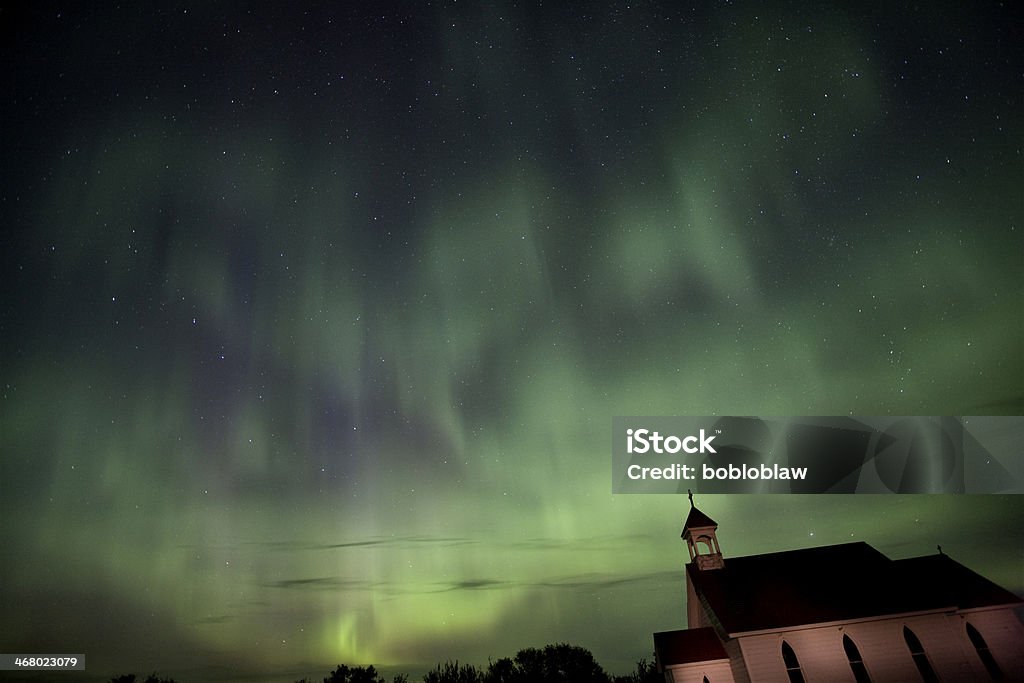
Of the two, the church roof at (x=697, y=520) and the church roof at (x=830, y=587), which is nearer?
the church roof at (x=830, y=587)

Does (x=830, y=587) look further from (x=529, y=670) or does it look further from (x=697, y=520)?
(x=529, y=670)

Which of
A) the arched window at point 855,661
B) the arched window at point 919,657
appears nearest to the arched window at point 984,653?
the arched window at point 919,657

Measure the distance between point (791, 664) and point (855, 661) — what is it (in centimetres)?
320

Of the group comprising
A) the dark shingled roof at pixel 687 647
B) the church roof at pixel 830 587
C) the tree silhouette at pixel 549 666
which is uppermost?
the church roof at pixel 830 587

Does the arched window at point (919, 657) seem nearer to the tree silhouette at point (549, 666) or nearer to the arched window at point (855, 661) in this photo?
the arched window at point (855, 661)

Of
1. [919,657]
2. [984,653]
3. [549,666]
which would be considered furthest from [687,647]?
[549,666]

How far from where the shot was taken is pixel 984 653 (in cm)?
2936

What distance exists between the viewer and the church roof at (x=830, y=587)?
97.5 feet

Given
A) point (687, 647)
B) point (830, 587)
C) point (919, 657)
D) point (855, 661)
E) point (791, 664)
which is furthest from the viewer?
point (830, 587)

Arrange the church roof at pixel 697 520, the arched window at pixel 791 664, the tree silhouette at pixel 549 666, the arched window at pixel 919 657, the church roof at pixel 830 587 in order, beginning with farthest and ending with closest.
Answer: the tree silhouette at pixel 549 666 → the church roof at pixel 697 520 → the church roof at pixel 830 587 → the arched window at pixel 791 664 → the arched window at pixel 919 657

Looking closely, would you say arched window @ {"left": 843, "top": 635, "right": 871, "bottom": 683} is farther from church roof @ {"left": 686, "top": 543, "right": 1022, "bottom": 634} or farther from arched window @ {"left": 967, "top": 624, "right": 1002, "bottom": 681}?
arched window @ {"left": 967, "top": 624, "right": 1002, "bottom": 681}

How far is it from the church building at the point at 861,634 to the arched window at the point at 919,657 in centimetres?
5

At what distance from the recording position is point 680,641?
30.6 meters

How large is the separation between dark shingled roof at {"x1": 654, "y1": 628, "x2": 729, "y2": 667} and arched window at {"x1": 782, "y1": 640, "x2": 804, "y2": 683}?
9.38 feet
